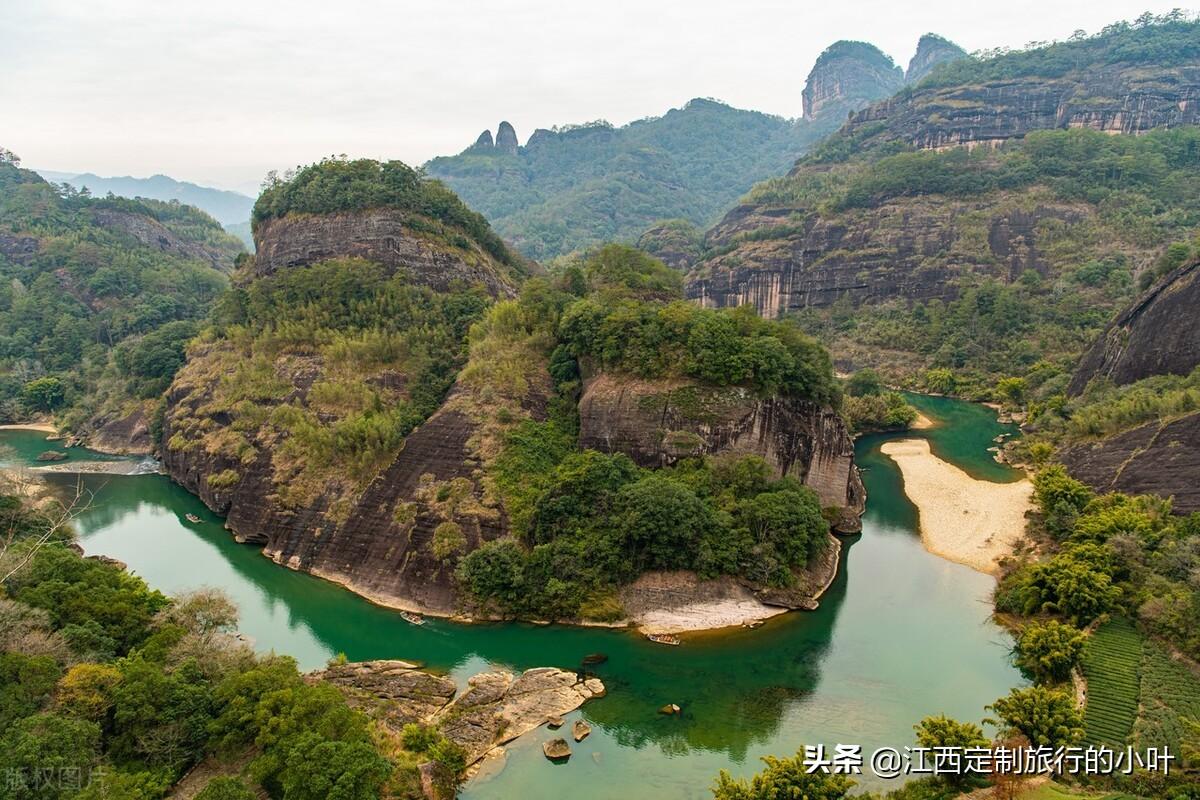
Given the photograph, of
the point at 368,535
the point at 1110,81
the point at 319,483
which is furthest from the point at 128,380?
the point at 1110,81

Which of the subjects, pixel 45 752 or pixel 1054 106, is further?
pixel 1054 106

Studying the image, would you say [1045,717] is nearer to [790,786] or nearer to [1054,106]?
[790,786]

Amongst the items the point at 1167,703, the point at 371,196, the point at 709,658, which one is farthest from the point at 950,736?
the point at 371,196

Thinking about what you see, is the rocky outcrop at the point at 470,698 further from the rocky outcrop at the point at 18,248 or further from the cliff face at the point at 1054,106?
the cliff face at the point at 1054,106

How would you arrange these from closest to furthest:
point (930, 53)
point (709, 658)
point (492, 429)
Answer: point (709, 658) → point (492, 429) → point (930, 53)

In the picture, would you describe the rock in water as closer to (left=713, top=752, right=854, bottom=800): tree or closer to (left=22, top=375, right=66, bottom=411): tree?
(left=713, top=752, right=854, bottom=800): tree

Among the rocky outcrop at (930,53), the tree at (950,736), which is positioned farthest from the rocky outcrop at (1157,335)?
the rocky outcrop at (930,53)
